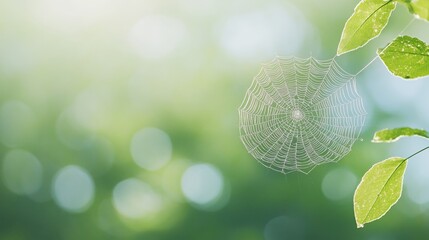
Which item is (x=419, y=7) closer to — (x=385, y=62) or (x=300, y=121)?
(x=385, y=62)

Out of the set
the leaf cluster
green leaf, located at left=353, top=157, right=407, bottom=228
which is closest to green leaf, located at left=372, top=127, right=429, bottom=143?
the leaf cluster

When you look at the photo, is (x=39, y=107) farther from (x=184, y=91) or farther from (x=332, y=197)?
(x=332, y=197)

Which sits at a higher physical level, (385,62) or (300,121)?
(300,121)

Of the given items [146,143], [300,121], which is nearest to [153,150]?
[146,143]

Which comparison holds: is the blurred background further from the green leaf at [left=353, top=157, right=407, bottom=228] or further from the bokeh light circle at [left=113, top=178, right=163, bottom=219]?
A: the green leaf at [left=353, top=157, right=407, bottom=228]

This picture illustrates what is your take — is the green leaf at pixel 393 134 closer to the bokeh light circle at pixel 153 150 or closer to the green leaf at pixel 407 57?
the green leaf at pixel 407 57

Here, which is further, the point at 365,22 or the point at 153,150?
the point at 153,150

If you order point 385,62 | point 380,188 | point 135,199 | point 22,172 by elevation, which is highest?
point 22,172

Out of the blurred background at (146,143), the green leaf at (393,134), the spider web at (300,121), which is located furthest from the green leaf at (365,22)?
the blurred background at (146,143)
